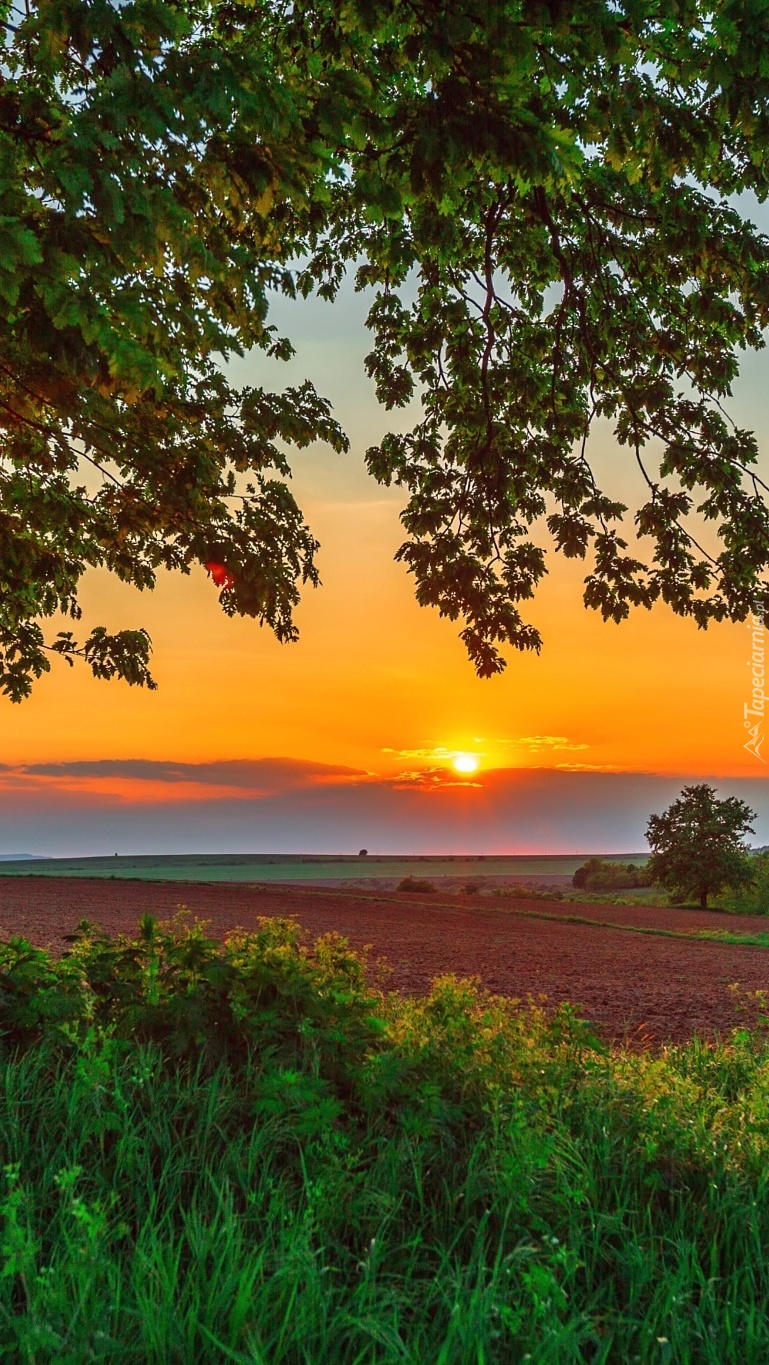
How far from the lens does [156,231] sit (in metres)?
3.60

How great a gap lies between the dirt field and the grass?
2002 mm

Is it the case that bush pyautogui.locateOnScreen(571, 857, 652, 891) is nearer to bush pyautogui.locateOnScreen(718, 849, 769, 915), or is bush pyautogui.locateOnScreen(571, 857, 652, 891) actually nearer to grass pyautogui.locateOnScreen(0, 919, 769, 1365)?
bush pyautogui.locateOnScreen(718, 849, 769, 915)

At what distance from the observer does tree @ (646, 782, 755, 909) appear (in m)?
30.4

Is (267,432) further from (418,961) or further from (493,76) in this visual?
(418,961)

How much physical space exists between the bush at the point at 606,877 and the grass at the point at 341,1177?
41639 mm

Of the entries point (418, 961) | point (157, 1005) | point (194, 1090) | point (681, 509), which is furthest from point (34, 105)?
point (418, 961)

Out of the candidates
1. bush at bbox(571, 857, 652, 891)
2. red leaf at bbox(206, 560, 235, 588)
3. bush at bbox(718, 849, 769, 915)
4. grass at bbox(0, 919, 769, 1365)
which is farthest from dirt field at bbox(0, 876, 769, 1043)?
bush at bbox(571, 857, 652, 891)

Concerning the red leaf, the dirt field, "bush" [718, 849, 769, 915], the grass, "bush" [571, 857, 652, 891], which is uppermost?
the red leaf

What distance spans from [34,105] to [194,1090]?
5.74 m

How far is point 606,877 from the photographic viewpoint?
4506 centimetres

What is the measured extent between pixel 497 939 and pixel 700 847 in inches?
800

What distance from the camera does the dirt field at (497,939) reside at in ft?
26.8

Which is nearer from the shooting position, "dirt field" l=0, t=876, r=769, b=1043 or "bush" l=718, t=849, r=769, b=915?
"dirt field" l=0, t=876, r=769, b=1043

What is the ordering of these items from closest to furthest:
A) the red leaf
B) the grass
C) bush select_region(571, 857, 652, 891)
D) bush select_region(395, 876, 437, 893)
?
the grass, the red leaf, bush select_region(395, 876, 437, 893), bush select_region(571, 857, 652, 891)
